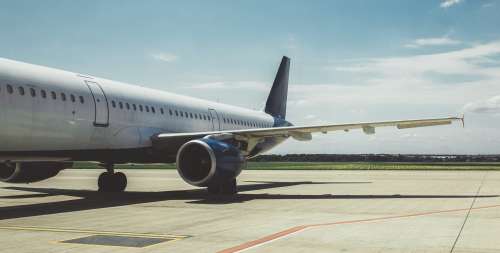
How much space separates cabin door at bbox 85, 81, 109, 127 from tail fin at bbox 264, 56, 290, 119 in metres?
15.7

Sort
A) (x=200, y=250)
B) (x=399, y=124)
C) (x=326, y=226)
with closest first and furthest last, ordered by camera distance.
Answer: (x=200, y=250), (x=326, y=226), (x=399, y=124)

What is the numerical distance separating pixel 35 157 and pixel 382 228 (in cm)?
885

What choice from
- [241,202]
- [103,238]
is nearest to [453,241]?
[103,238]

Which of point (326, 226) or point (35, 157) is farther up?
point (35, 157)

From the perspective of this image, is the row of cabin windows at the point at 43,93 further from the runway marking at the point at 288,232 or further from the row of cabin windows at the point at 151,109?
the runway marking at the point at 288,232

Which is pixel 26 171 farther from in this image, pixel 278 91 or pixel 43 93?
pixel 278 91

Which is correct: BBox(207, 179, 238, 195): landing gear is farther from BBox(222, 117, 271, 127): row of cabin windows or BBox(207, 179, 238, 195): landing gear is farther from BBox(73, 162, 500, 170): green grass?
BBox(73, 162, 500, 170): green grass

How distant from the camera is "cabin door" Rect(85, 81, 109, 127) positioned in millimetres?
14953

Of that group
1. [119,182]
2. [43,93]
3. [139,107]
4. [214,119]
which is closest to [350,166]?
[214,119]

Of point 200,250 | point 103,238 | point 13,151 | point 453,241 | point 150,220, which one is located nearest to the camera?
point 200,250

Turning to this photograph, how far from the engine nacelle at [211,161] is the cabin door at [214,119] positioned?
219 inches

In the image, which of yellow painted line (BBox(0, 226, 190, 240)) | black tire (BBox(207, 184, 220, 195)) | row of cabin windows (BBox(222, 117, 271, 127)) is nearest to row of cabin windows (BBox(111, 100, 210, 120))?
row of cabin windows (BBox(222, 117, 271, 127))

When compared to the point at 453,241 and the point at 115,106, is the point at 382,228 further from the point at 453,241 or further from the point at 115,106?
the point at 115,106

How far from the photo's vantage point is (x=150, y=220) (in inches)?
409
